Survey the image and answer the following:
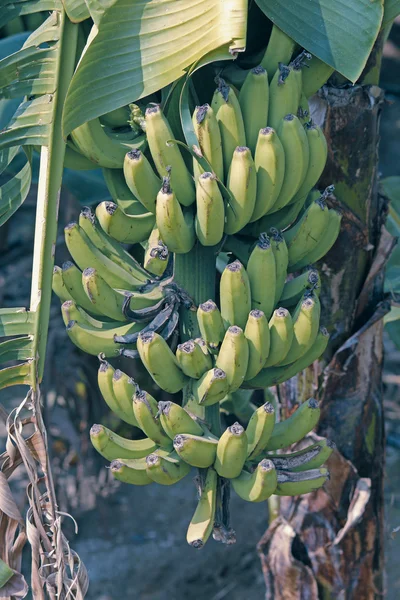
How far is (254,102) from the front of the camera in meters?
1.02

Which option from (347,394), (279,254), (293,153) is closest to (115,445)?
(279,254)

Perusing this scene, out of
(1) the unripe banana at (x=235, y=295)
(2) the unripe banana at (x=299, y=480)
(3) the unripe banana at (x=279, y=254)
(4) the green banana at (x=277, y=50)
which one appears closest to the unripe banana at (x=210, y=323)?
(1) the unripe banana at (x=235, y=295)

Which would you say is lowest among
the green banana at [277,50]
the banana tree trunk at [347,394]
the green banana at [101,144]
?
the banana tree trunk at [347,394]

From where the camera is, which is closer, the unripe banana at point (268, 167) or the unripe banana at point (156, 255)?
the unripe banana at point (268, 167)

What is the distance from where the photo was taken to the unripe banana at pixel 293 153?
3.33ft

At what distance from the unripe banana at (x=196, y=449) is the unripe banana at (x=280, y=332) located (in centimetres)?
16

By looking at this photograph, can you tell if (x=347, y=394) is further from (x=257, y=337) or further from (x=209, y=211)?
(x=209, y=211)

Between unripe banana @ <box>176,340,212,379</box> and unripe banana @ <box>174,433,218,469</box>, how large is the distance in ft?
0.30

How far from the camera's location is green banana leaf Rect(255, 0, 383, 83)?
1012mm

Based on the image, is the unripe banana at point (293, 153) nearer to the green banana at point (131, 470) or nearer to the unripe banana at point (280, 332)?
the unripe banana at point (280, 332)

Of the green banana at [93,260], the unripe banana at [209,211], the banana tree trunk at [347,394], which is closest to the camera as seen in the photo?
the unripe banana at [209,211]

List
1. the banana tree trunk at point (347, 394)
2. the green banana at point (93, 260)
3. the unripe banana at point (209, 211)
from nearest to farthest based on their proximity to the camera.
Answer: the unripe banana at point (209, 211)
the green banana at point (93, 260)
the banana tree trunk at point (347, 394)

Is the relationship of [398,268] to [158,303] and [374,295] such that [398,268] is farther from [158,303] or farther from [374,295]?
[158,303]

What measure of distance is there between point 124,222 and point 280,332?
11.7 inches
